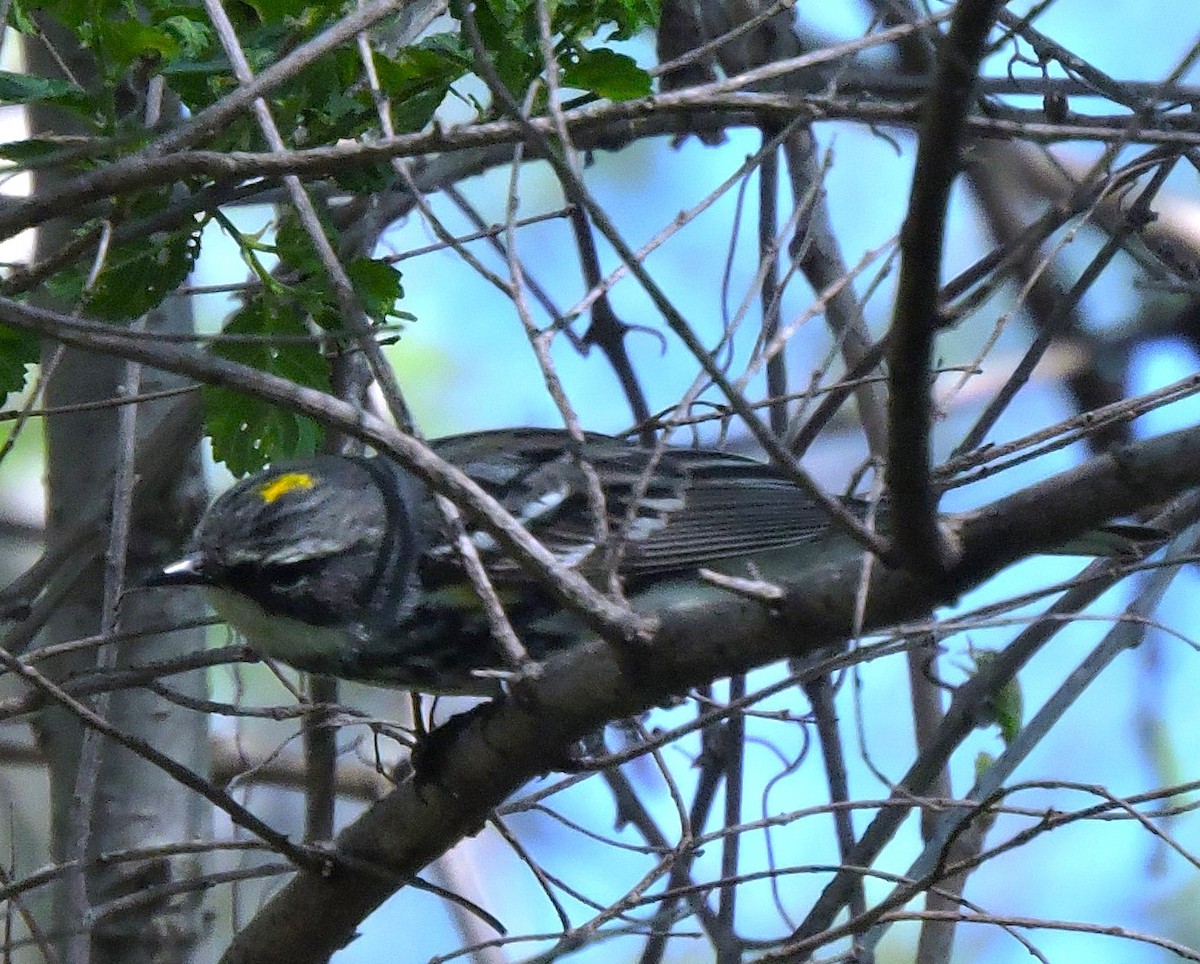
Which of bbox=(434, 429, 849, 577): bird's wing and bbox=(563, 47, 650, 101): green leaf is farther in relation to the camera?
bbox=(434, 429, 849, 577): bird's wing

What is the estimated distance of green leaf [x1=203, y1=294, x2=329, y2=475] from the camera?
280 cm

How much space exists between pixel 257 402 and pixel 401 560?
629mm

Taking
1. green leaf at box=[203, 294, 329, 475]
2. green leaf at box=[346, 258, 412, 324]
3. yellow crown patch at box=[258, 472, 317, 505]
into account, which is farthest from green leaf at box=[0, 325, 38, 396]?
yellow crown patch at box=[258, 472, 317, 505]

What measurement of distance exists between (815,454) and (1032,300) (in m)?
2.11

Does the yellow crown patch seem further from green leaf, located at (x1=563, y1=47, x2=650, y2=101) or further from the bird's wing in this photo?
green leaf, located at (x1=563, y1=47, x2=650, y2=101)

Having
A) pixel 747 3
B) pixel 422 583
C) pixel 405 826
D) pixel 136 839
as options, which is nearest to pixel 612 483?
pixel 422 583

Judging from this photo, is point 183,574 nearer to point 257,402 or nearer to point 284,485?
point 284,485

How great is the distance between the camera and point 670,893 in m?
2.60

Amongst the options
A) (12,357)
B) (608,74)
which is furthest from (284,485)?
(608,74)

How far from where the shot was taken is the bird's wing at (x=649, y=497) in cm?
347

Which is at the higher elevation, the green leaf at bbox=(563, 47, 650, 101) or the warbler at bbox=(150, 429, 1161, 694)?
the green leaf at bbox=(563, 47, 650, 101)

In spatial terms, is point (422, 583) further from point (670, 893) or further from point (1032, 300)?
point (1032, 300)

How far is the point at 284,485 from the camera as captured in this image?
10.9 feet

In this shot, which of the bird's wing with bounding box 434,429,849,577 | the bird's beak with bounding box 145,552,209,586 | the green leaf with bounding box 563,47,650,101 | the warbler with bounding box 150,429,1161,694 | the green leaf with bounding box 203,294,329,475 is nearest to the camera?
the green leaf with bounding box 563,47,650,101
